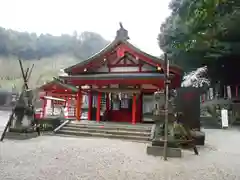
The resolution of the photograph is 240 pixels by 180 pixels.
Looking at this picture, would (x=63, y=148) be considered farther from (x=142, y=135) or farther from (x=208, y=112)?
(x=208, y=112)

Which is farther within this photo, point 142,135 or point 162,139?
point 142,135

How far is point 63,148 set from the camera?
8602 mm

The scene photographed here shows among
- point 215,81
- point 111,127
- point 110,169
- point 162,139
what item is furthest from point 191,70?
point 110,169

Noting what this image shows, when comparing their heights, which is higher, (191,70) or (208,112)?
(191,70)

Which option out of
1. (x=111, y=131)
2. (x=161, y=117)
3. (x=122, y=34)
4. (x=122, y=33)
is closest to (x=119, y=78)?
(x=111, y=131)

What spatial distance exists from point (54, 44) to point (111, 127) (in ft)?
192

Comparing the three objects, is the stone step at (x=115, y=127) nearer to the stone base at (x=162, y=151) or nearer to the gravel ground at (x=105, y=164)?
the gravel ground at (x=105, y=164)

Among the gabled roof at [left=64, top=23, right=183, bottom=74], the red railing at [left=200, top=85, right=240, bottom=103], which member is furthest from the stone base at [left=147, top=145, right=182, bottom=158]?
the red railing at [left=200, top=85, right=240, bottom=103]

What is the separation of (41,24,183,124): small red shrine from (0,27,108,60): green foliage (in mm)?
44438

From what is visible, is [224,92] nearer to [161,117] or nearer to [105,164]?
[161,117]

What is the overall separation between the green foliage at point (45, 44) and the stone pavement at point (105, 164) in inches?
2036

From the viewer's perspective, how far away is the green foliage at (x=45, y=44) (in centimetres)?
5500

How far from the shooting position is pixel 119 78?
13.6 meters

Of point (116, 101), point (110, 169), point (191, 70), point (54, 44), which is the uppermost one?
point (54, 44)
